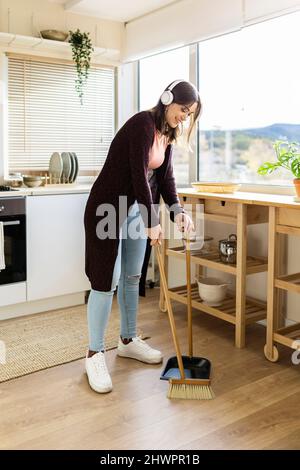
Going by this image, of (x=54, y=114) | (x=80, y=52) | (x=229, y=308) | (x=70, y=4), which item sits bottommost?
(x=229, y=308)

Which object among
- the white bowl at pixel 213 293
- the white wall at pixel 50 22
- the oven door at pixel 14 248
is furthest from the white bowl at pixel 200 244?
the white wall at pixel 50 22

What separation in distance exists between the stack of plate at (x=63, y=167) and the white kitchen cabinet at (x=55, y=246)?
0.35 metres

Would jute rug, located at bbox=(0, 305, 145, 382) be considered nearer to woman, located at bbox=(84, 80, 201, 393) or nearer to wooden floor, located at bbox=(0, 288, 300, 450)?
wooden floor, located at bbox=(0, 288, 300, 450)

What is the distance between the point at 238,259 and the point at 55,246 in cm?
131

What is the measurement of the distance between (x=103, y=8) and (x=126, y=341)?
2493 mm

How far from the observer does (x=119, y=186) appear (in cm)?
228

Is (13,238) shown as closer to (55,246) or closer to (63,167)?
(55,246)

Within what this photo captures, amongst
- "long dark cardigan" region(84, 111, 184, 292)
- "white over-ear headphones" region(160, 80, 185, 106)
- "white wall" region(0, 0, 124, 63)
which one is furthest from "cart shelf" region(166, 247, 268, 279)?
"white wall" region(0, 0, 124, 63)

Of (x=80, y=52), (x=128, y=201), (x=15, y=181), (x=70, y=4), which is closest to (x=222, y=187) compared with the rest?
(x=128, y=201)

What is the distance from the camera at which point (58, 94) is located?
3.92 m

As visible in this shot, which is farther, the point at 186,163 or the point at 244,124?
the point at 186,163

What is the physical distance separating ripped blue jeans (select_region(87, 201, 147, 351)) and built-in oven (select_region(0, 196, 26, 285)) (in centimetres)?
99
